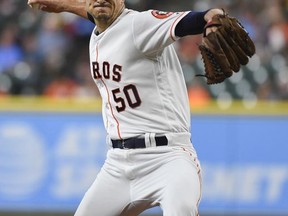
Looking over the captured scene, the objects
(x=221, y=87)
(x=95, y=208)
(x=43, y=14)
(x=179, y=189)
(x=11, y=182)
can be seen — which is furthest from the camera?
(x=43, y=14)

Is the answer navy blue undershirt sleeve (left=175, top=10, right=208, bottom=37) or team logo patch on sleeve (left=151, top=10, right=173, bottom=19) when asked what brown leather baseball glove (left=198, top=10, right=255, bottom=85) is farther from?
team logo patch on sleeve (left=151, top=10, right=173, bottom=19)

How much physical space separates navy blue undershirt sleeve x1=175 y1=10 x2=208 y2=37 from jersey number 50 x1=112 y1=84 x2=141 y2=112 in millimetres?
571

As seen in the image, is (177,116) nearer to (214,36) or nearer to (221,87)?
(214,36)

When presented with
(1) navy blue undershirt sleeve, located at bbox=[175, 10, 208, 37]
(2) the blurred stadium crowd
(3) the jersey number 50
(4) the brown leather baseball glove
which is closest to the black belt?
(3) the jersey number 50

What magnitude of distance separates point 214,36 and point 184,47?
744cm

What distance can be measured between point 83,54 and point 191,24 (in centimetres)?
790

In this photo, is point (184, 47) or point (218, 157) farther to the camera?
point (184, 47)

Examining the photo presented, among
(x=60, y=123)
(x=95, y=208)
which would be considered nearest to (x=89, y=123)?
(x=60, y=123)

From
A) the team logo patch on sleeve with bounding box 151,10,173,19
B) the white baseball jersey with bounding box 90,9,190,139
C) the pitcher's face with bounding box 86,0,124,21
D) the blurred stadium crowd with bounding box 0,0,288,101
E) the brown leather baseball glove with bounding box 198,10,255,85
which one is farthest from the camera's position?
the blurred stadium crowd with bounding box 0,0,288,101

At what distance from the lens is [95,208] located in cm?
543

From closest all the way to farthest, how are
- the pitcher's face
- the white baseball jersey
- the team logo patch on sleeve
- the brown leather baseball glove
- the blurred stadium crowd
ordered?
the brown leather baseball glove < the team logo patch on sleeve < the white baseball jersey < the pitcher's face < the blurred stadium crowd

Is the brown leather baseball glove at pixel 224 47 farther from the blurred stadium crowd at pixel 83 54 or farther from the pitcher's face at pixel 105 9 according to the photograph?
the blurred stadium crowd at pixel 83 54

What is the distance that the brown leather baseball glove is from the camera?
15.4ft

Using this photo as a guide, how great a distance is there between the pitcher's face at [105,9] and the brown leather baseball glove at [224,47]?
825 millimetres
